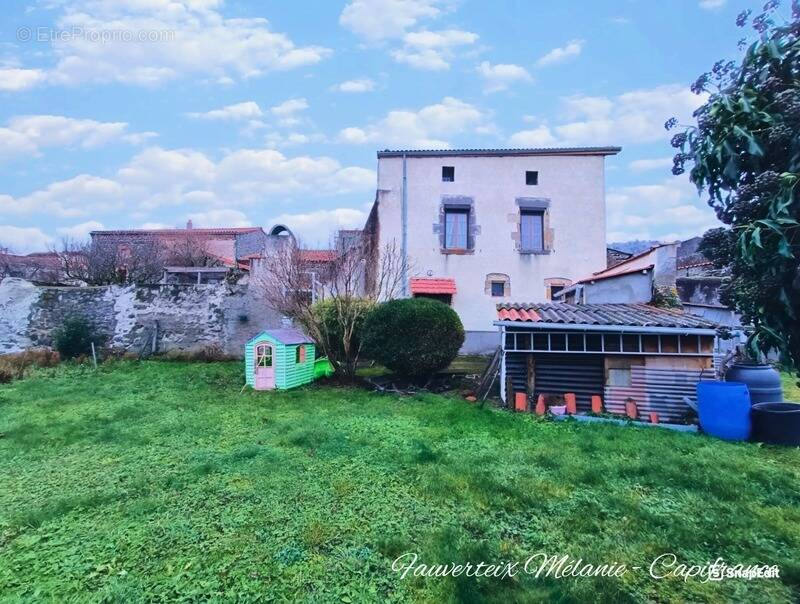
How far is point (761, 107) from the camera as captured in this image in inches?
113

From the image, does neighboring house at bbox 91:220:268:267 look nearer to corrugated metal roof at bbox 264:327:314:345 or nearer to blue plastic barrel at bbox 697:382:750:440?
corrugated metal roof at bbox 264:327:314:345

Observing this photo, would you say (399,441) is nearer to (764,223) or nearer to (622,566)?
(622,566)

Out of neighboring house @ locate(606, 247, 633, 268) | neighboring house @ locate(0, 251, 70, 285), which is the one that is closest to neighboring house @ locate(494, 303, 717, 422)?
neighboring house @ locate(606, 247, 633, 268)

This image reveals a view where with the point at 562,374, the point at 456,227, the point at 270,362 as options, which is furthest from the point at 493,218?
the point at 270,362

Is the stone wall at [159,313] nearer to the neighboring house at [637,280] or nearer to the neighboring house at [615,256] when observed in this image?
the neighboring house at [637,280]

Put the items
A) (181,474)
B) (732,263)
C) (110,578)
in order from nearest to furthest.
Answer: (110,578) < (732,263) < (181,474)

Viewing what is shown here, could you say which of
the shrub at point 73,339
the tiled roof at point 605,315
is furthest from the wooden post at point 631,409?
the shrub at point 73,339

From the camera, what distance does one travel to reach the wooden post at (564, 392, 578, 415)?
6822 mm

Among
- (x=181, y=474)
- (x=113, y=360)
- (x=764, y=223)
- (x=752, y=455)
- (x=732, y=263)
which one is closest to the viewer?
(x=764, y=223)

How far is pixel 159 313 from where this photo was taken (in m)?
12.8

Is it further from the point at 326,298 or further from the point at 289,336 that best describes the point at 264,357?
the point at 326,298

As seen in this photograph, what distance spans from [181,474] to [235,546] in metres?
1.70

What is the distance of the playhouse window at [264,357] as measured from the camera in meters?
8.69

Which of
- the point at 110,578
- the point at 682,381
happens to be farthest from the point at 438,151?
the point at 110,578
